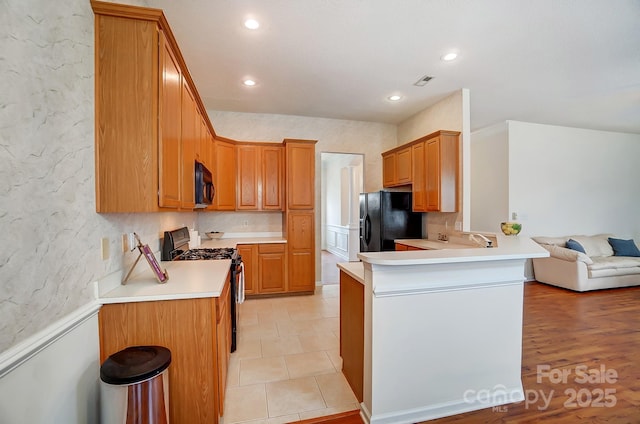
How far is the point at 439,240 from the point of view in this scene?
13.7 ft

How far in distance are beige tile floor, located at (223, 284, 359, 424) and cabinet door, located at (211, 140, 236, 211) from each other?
1.68 m

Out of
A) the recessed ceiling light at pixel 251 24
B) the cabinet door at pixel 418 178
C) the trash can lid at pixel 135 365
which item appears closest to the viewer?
the trash can lid at pixel 135 365

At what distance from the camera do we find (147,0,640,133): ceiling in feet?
7.33

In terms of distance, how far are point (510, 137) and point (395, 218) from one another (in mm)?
2927

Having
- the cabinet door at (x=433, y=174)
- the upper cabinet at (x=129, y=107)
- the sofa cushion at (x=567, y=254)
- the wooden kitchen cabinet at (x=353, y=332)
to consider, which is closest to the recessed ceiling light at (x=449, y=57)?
the cabinet door at (x=433, y=174)

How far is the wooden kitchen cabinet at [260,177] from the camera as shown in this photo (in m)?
4.37

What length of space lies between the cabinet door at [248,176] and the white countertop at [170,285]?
2134 mm

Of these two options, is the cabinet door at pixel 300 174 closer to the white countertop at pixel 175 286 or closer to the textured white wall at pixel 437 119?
the textured white wall at pixel 437 119

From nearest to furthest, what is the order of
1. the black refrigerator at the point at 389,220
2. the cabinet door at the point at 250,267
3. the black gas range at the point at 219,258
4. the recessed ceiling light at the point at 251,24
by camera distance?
the recessed ceiling light at the point at 251,24, the black gas range at the point at 219,258, the cabinet door at the point at 250,267, the black refrigerator at the point at 389,220

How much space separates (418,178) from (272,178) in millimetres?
2353

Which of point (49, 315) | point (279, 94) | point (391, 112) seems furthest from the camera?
point (391, 112)

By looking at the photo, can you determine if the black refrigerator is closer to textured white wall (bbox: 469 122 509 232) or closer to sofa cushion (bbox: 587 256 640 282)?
textured white wall (bbox: 469 122 509 232)

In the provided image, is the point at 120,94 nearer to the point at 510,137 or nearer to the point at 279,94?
the point at 279,94

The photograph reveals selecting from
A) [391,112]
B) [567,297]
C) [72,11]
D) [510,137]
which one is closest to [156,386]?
[72,11]
